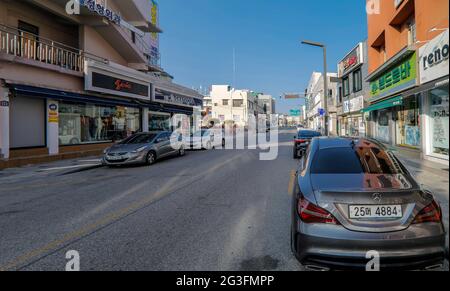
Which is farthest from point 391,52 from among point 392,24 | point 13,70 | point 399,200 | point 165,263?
point 13,70

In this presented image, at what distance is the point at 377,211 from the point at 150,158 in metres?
11.6

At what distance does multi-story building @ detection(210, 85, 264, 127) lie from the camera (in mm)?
86312

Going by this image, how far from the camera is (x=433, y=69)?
10844 millimetres

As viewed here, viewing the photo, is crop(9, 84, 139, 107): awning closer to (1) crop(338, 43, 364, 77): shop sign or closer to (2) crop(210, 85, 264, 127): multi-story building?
(1) crop(338, 43, 364, 77): shop sign

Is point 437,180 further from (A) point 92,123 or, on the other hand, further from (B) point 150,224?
(A) point 92,123

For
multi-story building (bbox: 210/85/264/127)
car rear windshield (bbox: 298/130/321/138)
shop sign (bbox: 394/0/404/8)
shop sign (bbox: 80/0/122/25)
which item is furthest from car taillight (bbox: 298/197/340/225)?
multi-story building (bbox: 210/85/264/127)

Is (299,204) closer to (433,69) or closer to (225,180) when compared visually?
(225,180)

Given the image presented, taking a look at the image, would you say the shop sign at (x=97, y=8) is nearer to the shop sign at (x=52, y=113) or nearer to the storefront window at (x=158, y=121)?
the shop sign at (x=52, y=113)

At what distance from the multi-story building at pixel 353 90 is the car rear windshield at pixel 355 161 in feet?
64.1

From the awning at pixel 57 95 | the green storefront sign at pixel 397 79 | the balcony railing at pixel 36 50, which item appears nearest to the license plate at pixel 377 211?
the green storefront sign at pixel 397 79

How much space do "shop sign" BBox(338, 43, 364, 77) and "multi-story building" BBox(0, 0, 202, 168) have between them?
672 inches

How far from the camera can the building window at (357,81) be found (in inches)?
975

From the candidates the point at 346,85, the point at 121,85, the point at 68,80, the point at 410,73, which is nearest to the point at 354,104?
the point at 346,85

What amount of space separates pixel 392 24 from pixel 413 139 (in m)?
6.66
